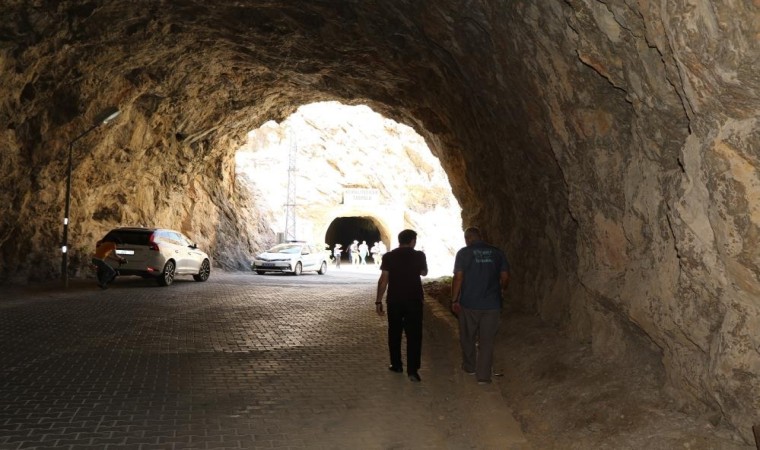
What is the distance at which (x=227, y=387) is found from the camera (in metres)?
7.74

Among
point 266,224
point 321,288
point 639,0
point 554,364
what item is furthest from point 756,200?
point 266,224

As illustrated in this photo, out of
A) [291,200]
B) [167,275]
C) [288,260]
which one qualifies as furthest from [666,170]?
[291,200]

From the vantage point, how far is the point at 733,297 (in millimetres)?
4793

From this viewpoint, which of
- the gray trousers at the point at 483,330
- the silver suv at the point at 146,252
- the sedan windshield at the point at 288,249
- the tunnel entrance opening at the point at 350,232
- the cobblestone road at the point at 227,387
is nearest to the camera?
the cobblestone road at the point at 227,387

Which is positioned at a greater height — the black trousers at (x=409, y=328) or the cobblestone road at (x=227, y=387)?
the black trousers at (x=409, y=328)

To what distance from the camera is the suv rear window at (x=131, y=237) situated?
68.2 feet

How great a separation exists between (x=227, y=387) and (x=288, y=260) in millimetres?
22932

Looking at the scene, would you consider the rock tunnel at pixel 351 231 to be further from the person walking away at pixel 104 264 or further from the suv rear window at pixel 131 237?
the person walking away at pixel 104 264

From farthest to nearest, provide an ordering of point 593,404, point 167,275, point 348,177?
point 348,177
point 167,275
point 593,404

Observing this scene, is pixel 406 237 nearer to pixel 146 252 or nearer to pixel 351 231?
pixel 146 252

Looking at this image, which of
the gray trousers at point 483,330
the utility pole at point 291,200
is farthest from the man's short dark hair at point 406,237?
the utility pole at point 291,200

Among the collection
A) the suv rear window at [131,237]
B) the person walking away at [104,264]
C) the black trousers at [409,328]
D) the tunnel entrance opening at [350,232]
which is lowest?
the black trousers at [409,328]

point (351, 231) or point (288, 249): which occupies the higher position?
point (351, 231)

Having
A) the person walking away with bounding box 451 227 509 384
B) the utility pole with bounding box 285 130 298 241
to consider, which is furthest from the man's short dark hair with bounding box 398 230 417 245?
the utility pole with bounding box 285 130 298 241
